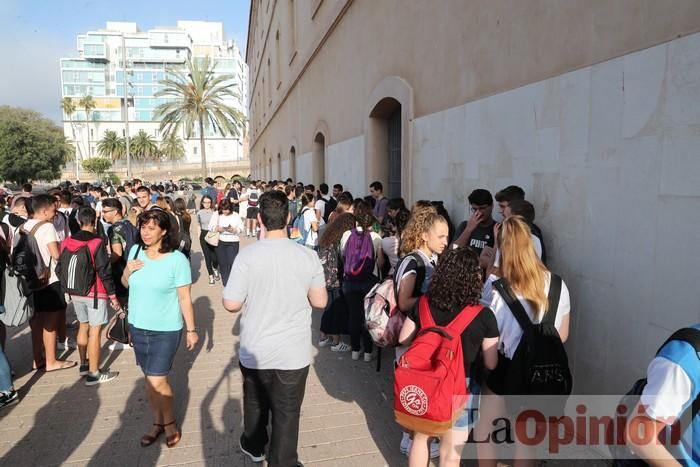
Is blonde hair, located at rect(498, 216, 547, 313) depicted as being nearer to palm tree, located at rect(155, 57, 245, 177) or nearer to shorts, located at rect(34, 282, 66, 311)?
shorts, located at rect(34, 282, 66, 311)

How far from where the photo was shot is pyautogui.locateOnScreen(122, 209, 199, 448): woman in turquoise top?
3375 millimetres

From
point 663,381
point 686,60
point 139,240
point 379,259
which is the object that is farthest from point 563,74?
point 139,240

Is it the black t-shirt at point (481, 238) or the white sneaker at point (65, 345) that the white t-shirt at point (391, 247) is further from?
the white sneaker at point (65, 345)

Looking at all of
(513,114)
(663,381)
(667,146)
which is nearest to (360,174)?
(513,114)

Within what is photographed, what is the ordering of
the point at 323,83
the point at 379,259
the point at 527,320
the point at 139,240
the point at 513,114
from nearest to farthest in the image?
the point at 527,320 → the point at 139,240 → the point at 513,114 → the point at 379,259 → the point at 323,83

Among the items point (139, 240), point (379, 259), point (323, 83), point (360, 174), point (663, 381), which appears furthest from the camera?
point (323, 83)

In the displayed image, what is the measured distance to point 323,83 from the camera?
40.7 feet

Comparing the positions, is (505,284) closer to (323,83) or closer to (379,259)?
(379,259)

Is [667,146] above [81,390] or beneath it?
above

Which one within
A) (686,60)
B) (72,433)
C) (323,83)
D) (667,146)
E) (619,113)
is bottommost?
(72,433)

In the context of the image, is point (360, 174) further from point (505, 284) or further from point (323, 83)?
point (505, 284)

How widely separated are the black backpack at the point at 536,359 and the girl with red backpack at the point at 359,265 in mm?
2304

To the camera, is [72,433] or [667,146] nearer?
[667,146]

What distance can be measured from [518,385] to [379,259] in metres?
2.54
